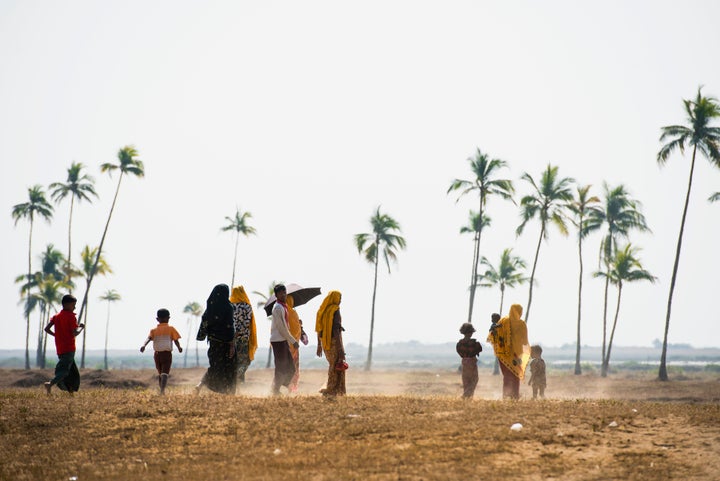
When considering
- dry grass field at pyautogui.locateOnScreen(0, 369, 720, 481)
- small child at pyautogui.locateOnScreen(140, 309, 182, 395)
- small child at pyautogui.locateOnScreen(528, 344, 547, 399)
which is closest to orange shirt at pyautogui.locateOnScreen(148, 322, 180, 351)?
small child at pyautogui.locateOnScreen(140, 309, 182, 395)

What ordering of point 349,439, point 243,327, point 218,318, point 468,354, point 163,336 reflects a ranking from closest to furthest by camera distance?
1. point 349,439
2. point 218,318
3. point 163,336
4. point 468,354
5. point 243,327

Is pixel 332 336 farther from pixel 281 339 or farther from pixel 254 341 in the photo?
pixel 254 341

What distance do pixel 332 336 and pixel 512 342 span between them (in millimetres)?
4029

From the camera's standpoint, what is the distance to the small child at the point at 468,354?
16.0m

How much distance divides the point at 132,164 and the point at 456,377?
90.4ft

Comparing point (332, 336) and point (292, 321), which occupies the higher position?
point (292, 321)

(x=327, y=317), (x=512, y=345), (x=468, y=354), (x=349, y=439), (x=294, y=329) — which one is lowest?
(x=349, y=439)

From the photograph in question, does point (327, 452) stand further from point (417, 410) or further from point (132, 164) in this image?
point (132, 164)

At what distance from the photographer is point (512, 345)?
16516 mm

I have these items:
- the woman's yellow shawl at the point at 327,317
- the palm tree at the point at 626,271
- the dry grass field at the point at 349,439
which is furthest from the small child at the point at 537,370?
the palm tree at the point at 626,271

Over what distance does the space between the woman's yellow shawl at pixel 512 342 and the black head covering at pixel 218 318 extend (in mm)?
5282

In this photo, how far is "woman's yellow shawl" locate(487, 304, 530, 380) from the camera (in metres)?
16.5

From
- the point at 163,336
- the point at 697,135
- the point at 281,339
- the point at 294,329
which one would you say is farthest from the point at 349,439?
the point at 697,135

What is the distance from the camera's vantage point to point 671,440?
11367 mm
